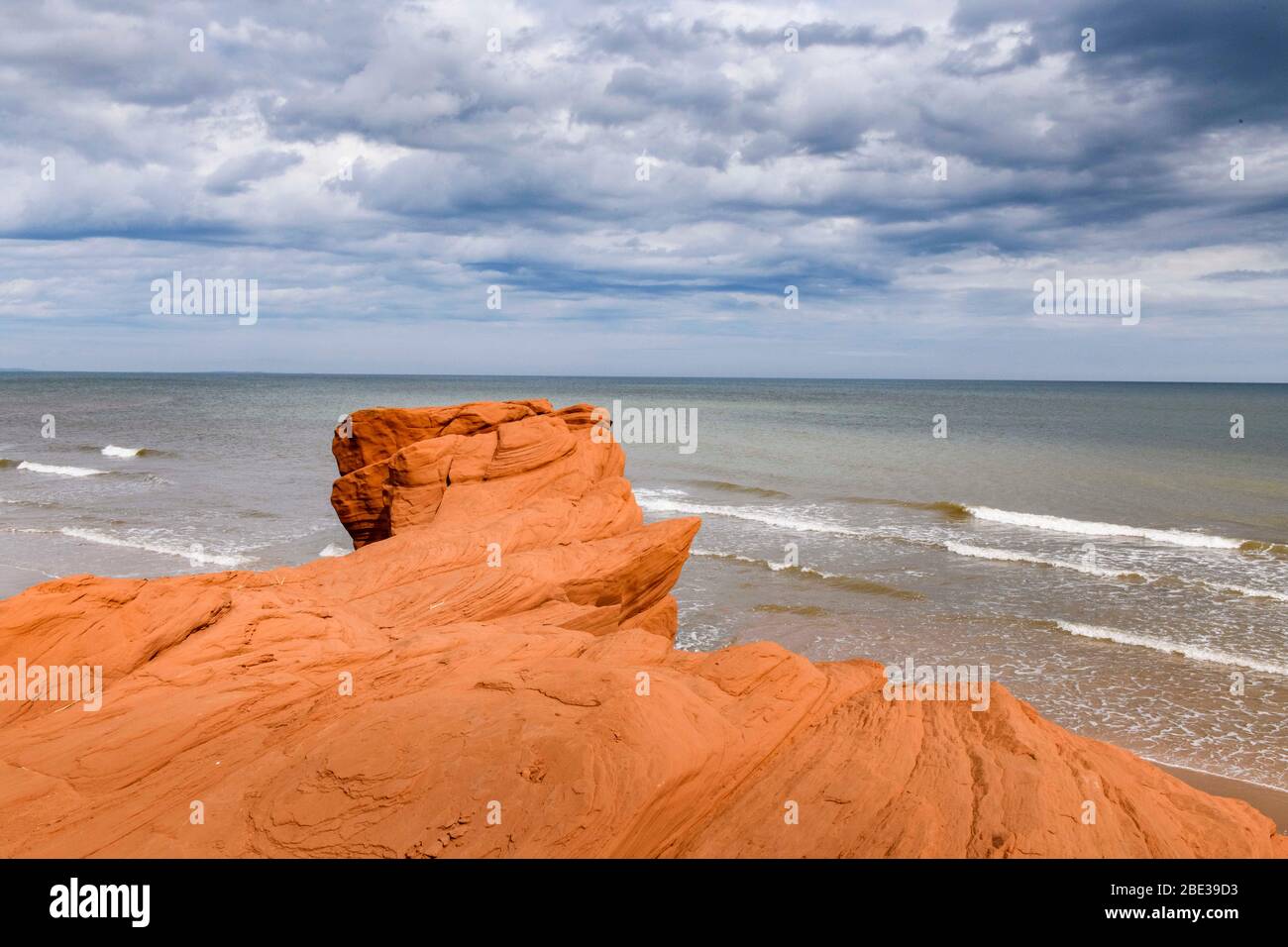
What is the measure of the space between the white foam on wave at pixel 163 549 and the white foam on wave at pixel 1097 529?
20.1m

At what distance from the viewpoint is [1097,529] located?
22469mm

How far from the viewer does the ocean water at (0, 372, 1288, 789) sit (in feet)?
40.5

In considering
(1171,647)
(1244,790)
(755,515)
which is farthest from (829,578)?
(1244,790)

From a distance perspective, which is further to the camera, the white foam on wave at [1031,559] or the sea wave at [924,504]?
the sea wave at [924,504]

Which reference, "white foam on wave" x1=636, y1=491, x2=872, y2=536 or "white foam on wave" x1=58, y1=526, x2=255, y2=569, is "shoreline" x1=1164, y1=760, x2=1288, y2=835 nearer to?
"white foam on wave" x1=636, y1=491, x2=872, y2=536

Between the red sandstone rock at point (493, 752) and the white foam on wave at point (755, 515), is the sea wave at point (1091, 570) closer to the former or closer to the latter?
the white foam on wave at point (755, 515)

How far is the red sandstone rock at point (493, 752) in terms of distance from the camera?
193 inches

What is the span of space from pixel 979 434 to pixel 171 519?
4557 cm

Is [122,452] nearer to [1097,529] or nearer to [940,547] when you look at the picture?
[940,547]

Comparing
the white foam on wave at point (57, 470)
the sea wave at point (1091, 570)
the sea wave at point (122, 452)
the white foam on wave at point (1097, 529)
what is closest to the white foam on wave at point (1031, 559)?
the sea wave at point (1091, 570)

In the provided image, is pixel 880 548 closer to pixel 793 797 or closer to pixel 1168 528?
pixel 1168 528

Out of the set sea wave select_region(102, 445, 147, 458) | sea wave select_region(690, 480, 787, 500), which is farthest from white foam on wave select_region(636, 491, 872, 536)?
sea wave select_region(102, 445, 147, 458)
